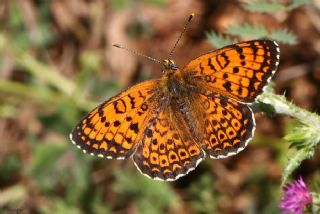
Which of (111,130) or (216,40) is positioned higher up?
(216,40)

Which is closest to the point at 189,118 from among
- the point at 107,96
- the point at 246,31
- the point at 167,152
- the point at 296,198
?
the point at 167,152

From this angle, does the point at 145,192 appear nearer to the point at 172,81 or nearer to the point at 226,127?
the point at 172,81

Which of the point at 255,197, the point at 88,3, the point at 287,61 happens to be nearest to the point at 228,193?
the point at 255,197

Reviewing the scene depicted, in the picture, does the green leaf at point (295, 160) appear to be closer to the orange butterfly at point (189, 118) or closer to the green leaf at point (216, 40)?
the orange butterfly at point (189, 118)

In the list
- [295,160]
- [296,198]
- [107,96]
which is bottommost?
[107,96]

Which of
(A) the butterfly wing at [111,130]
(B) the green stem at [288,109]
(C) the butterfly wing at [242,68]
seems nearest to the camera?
(C) the butterfly wing at [242,68]

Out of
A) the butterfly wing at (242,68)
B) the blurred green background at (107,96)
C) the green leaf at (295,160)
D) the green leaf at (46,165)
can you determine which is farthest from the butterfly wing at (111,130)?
the green leaf at (46,165)
